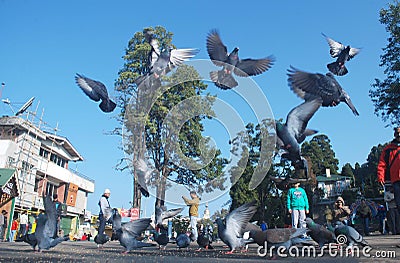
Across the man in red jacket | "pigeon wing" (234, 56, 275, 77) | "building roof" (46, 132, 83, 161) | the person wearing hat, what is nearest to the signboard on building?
"building roof" (46, 132, 83, 161)

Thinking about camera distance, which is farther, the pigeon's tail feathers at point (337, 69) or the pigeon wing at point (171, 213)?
the pigeon's tail feathers at point (337, 69)

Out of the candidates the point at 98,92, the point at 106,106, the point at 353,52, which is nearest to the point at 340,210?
the point at 353,52

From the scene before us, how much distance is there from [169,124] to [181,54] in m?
6.43

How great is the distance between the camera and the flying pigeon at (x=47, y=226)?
5.63 m

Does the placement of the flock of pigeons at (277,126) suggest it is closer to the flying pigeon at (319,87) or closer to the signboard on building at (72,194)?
the flying pigeon at (319,87)

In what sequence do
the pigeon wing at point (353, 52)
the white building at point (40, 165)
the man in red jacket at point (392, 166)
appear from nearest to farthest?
the man in red jacket at point (392, 166), the pigeon wing at point (353, 52), the white building at point (40, 165)

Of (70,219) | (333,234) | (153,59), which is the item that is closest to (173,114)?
(153,59)

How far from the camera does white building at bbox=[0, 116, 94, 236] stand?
2547 centimetres

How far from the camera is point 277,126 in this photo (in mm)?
7383

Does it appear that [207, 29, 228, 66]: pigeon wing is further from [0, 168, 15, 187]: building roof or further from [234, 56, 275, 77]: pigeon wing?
[0, 168, 15, 187]: building roof

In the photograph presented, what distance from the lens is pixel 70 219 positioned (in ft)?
113

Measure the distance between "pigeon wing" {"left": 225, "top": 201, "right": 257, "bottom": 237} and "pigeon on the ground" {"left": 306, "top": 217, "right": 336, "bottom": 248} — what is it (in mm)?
929

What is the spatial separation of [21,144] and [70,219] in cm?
1073

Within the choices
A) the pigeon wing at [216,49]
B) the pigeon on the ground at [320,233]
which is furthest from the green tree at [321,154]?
the pigeon on the ground at [320,233]
